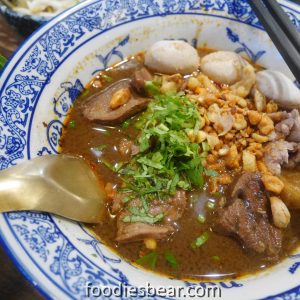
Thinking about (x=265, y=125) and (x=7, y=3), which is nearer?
(x=265, y=125)

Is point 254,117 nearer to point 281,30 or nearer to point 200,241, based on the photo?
point 281,30

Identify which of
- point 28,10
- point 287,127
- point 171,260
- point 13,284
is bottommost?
point 13,284

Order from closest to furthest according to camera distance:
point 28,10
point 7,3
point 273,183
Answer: point 273,183 → point 7,3 → point 28,10

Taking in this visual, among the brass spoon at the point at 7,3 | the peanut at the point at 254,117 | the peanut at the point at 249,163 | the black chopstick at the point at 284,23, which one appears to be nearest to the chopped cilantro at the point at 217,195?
the peanut at the point at 249,163

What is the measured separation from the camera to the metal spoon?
1838 mm

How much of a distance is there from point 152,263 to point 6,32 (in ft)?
8.33

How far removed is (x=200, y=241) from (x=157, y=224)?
0.94 feet

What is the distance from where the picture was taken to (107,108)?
2727 mm

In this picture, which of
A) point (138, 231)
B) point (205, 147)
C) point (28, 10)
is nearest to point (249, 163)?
point (205, 147)

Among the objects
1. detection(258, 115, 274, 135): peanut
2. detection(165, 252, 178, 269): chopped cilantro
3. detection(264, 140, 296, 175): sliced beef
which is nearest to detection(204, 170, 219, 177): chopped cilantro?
detection(264, 140, 296, 175): sliced beef

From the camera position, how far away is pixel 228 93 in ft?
9.37

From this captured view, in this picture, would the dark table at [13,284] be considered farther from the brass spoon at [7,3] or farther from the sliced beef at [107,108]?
the brass spoon at [7,3]

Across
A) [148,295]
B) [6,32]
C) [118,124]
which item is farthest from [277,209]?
[6,32]

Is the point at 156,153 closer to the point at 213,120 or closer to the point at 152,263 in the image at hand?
the point at 213,120
